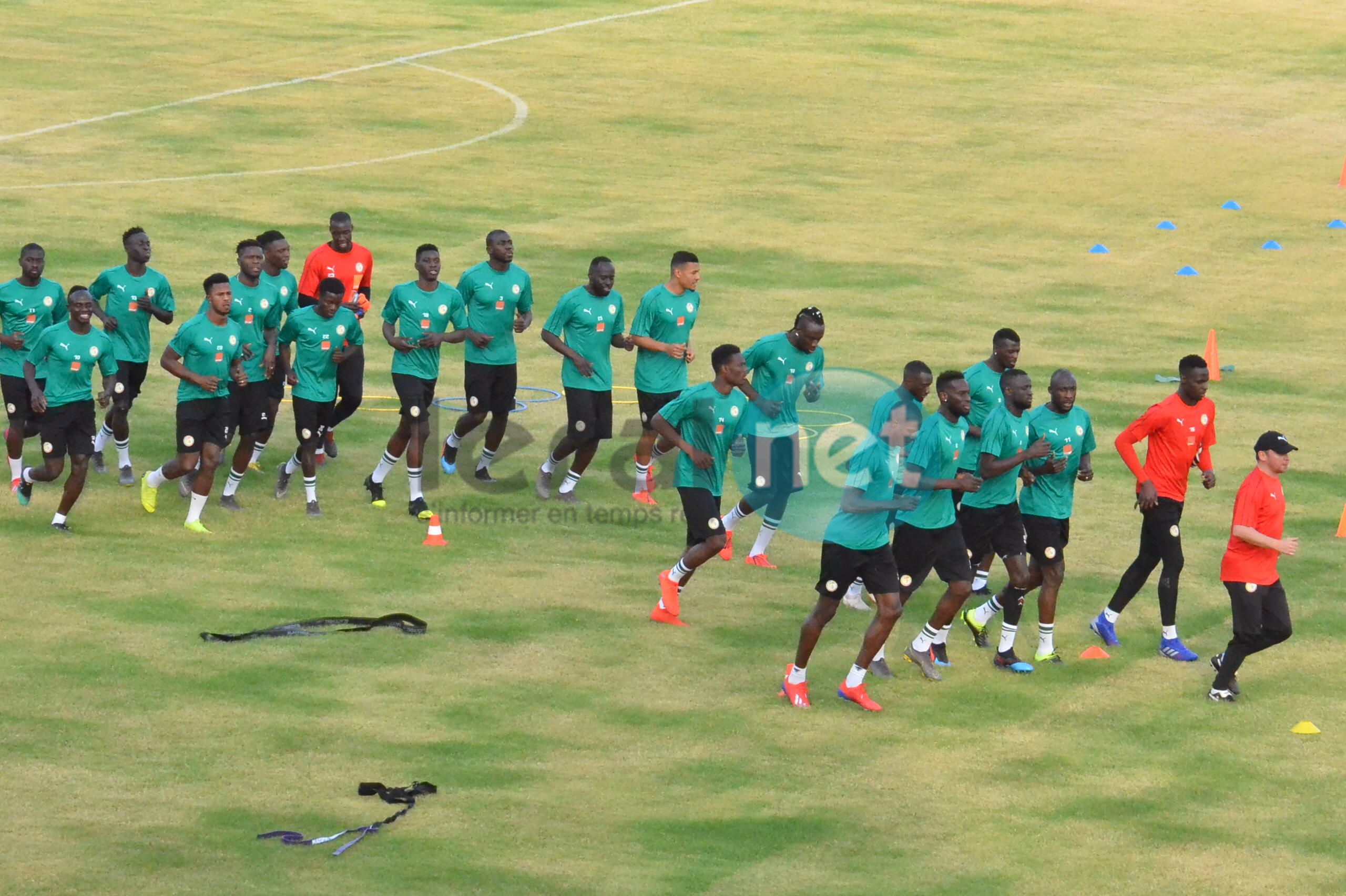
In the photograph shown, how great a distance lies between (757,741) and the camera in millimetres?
12828

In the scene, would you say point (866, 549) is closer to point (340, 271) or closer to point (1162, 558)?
point (1162, 558)

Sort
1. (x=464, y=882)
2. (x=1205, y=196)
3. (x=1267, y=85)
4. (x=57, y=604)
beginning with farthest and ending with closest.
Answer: (x=1267, y=85), (x=1205, y=196), (x=57, y=604), (x=464, y=882)

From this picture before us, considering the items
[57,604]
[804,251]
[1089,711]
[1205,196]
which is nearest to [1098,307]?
[804,251]

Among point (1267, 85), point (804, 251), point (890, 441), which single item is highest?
point (1267, 85)

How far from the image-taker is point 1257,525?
44.2 ft

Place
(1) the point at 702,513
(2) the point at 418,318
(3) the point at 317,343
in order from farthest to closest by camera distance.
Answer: (2) the point at 418,318, (3) the point at 317,343, (1) the point at 702,513

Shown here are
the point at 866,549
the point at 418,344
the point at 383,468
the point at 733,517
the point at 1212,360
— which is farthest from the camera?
the point at 1212,360

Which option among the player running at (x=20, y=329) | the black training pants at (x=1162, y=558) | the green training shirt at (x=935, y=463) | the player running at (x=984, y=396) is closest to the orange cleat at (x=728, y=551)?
the player running at (x=984, y=396)

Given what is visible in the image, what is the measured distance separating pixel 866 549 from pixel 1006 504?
1682 millimetres

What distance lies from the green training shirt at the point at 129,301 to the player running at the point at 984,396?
316 inches

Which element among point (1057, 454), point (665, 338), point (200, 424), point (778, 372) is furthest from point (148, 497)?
point (1057, 454)

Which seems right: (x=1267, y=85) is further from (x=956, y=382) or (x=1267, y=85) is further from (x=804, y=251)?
(x=956, y=382)

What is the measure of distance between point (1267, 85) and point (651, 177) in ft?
55.0

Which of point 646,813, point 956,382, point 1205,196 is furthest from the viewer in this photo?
point 1205,196
